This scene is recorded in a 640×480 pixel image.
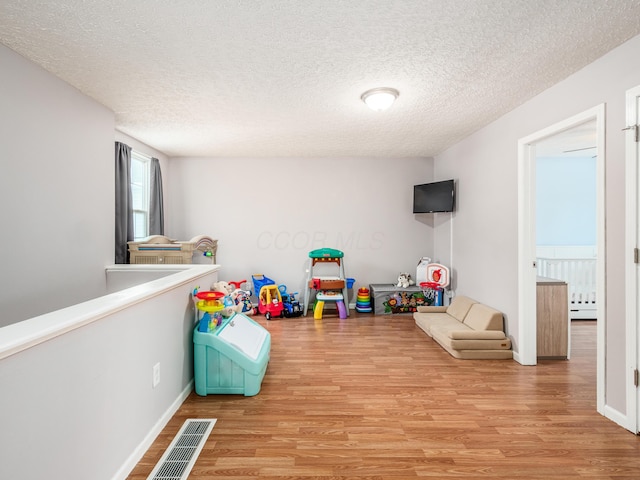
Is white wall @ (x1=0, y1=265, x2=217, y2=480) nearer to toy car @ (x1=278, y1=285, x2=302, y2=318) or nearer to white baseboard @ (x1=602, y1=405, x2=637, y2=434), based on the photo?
toy car @ (x1=278, y1=285, x2=302, y2=318)

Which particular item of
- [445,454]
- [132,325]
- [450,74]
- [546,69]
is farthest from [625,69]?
[132,325]

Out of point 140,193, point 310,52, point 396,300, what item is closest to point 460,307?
point 396,300

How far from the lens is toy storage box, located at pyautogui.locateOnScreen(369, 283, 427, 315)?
17.4ft

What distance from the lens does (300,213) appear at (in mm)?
5652

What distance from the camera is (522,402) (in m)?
2.52

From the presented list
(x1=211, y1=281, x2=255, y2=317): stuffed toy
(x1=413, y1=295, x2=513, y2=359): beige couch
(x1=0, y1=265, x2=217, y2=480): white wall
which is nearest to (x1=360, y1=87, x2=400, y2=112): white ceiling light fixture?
(x1=211, y1=281, x2=255, y2=317): stuffed toy

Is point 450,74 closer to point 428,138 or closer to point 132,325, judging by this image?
point 428,138

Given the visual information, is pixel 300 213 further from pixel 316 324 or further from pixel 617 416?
pixel 617 416

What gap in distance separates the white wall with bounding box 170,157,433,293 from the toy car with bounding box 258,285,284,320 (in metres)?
0.48

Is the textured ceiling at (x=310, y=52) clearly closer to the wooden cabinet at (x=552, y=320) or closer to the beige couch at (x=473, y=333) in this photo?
the wooden cabinet at (x=552, y=320)

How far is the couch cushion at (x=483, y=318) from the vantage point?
3498 mm

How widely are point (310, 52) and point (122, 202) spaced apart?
2.90 m

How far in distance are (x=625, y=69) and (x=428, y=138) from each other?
2.42 meters

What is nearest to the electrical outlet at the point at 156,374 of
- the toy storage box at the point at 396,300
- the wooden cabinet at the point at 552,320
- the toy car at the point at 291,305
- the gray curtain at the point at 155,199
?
the toy car at the point at 291,305
